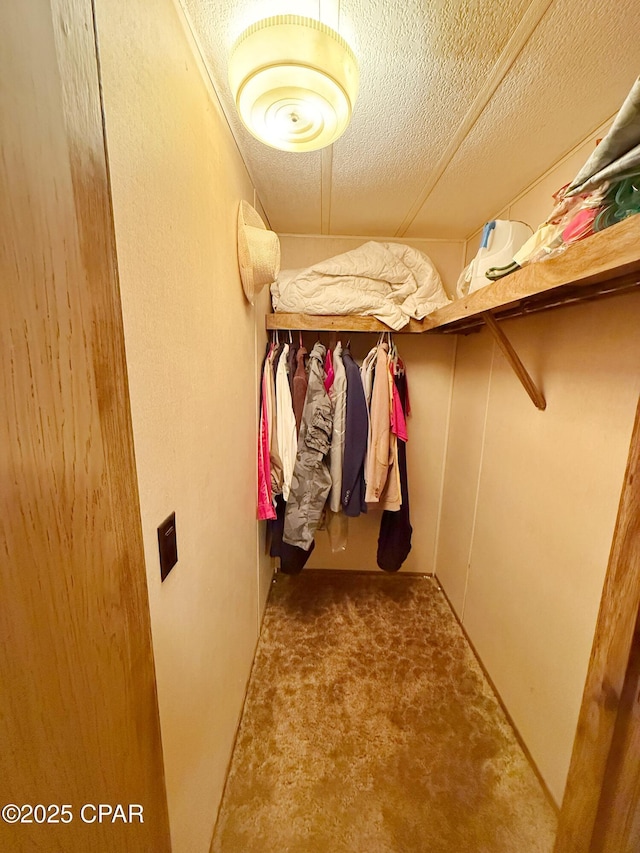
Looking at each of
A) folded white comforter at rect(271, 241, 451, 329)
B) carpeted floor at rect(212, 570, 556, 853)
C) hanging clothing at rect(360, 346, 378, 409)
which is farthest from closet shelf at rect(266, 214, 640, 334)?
carpeted floor at rect(212, 570, 556, 853)

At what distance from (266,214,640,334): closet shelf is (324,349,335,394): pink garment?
0.15m

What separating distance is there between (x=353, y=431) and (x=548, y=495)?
85cm

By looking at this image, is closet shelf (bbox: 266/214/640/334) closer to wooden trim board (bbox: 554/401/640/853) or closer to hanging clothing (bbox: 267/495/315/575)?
wooden trim board (bbox: 554/401/640/853)

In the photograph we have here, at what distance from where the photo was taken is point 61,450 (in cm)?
35

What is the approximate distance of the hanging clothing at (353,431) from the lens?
158 cm

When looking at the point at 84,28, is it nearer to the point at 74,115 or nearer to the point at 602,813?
the point at 74,115

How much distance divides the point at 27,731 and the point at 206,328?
0.79 m

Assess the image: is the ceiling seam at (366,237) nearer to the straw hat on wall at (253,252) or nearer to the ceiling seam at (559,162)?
the ceiling seam at (559,162)

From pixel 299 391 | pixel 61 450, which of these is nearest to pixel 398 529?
pixel 299 391

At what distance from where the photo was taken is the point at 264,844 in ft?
3.20

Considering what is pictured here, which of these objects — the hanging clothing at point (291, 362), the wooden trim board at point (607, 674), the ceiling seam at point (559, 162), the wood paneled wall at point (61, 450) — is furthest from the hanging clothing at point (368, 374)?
the wood paneled wall at point (61, 450)

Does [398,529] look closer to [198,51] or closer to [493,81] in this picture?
A: [493,81]

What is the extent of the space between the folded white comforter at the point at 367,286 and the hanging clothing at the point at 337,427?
0.88 feet

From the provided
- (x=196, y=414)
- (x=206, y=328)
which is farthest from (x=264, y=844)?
(x=206, y=328)
